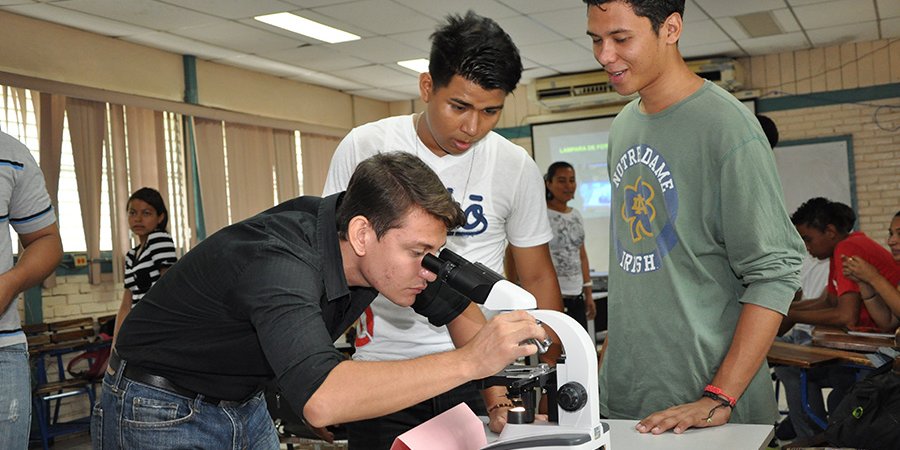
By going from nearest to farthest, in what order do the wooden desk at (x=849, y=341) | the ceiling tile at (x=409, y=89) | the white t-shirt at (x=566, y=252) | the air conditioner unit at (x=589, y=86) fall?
the wooden desk at (x=849, y=341) < the white t-shirt at (x=566, y=252) < the air conditioner unit at (x=589, y=86) < the ceiling tile at (x=409, y=89)

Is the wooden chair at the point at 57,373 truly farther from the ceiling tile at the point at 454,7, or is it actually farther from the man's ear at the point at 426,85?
the man's ear at the point at 426,85

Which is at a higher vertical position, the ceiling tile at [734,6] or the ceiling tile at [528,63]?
the ceiling tile at [528,63]

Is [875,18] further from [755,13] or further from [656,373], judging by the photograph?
[656,373]

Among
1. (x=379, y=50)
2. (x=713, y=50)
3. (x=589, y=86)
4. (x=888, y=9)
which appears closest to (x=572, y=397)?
(x=379, y=50)

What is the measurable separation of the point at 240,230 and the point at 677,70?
904 millimetres

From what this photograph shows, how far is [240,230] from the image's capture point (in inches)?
57.5

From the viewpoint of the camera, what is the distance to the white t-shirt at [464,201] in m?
2.03

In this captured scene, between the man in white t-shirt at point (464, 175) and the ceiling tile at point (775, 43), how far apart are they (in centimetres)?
685

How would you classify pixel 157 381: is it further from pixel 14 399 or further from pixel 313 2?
pixel 313 2

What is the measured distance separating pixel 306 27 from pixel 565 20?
2.09 m

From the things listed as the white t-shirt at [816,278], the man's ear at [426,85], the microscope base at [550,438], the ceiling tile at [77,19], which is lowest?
the white t-shirt at [816,278]

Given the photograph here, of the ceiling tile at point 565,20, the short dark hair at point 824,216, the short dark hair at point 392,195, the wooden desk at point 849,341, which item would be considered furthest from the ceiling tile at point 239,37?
the short dark hair at point 392,195

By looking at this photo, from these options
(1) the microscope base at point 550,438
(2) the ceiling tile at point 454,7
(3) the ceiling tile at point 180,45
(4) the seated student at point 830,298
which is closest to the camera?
(1) the microscope base at point 550,438

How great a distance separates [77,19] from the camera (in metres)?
6.30
